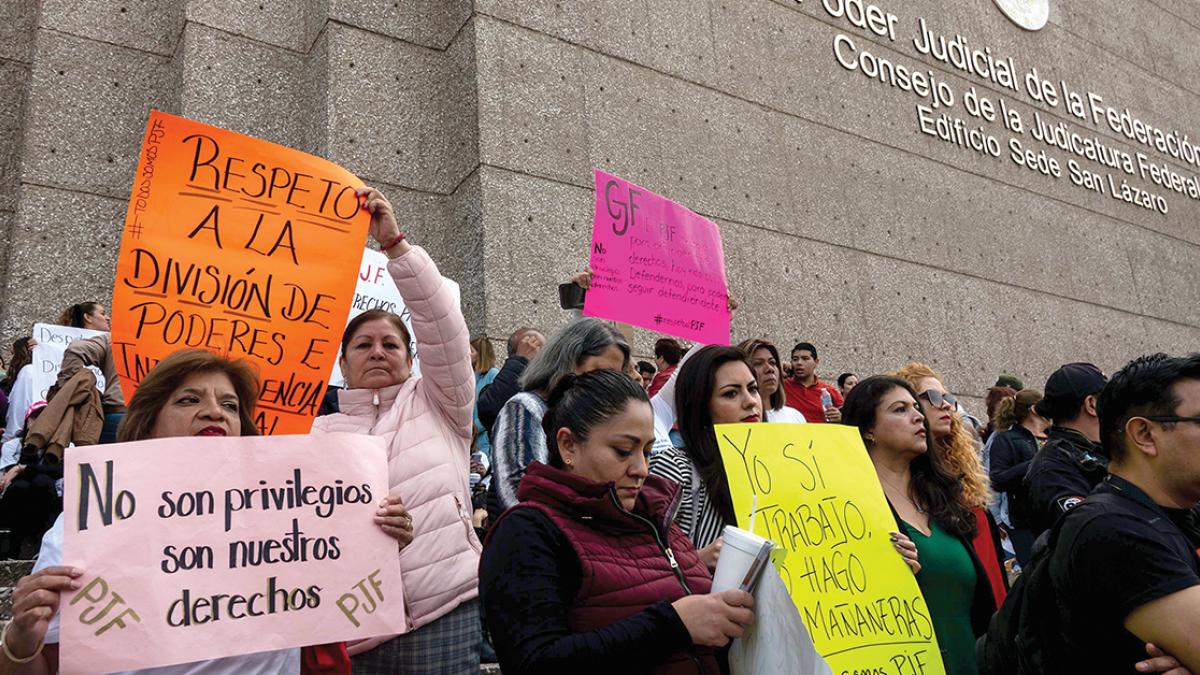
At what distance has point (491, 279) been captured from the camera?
7.22 m

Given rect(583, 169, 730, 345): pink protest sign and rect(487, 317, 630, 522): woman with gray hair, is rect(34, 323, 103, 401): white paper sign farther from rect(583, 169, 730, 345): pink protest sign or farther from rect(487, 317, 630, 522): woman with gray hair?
rect(487, 317, 630, 522): woman with gray hair

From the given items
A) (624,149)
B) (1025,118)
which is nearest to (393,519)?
(624,149)

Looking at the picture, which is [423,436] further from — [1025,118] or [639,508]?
[1025,118]

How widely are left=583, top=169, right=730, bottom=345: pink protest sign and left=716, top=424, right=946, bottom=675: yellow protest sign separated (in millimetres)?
1813

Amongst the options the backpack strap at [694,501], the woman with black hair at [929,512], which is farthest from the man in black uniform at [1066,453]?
the backpack strap at [694,501]

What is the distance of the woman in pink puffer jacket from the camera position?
2.59 m

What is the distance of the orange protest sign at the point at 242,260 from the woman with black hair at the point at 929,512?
179 centimetres

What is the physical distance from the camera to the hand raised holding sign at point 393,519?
211 cm

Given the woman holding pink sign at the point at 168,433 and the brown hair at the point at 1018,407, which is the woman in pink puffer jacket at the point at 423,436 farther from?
the brown hair at the point at 1018,407

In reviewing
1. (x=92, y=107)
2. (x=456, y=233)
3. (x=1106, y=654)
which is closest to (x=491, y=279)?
(x=456, y=233)

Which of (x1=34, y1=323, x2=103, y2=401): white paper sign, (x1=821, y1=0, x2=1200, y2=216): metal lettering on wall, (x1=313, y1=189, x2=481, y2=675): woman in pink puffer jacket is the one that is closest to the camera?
(x1=313, y1=189, x2=481, y2=675): woman in pink puffer jacket

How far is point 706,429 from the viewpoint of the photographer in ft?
9.14

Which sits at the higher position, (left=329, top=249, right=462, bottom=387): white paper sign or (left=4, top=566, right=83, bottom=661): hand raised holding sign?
(left=329, top=249, right=462, bottom=387): white paper sign

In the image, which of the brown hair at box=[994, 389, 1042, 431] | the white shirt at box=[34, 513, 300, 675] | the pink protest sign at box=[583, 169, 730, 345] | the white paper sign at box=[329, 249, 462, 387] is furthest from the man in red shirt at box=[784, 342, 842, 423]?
the white shirt at box=[34, 513, 300, 675]
